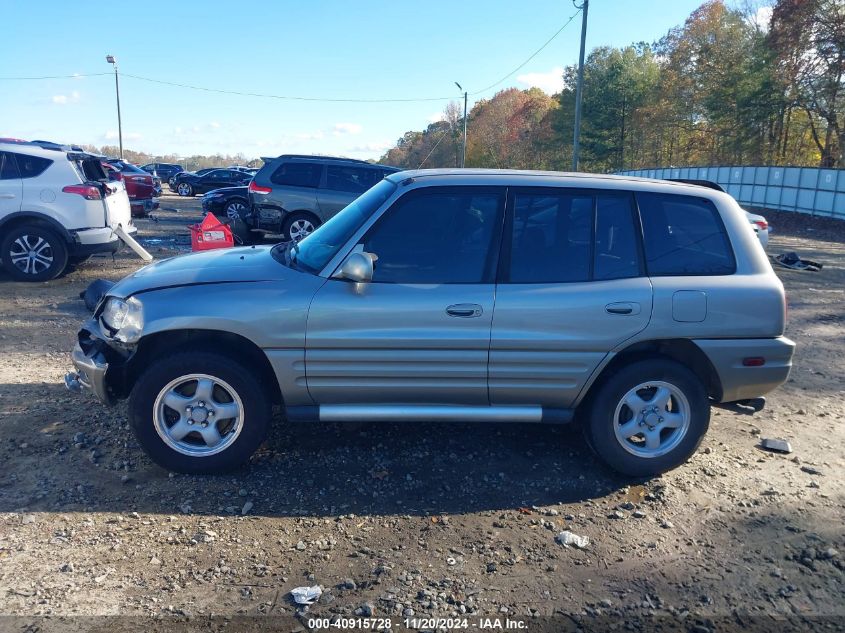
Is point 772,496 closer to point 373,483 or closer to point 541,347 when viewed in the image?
point 541,347

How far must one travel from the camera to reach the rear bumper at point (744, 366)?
4.20 metres

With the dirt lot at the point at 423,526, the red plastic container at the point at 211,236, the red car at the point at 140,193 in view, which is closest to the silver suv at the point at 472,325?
the dirt lot at the point at 423,526

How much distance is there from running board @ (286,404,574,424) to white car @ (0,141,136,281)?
7050 millimetres

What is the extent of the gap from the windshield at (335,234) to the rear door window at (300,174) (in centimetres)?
865

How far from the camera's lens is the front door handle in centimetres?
402

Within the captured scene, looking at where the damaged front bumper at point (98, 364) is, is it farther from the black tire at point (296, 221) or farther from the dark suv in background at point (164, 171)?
the dark suv in background at point (164, 171)

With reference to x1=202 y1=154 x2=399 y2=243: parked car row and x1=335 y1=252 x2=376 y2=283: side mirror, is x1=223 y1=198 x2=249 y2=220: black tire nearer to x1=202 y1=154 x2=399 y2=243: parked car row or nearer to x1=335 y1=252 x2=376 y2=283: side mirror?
x1=202 y1=154 x2=399 y2=243: parked car row

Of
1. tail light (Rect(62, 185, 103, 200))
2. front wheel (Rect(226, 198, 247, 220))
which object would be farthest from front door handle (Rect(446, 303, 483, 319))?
front wheel (Rect(226, 198, 247, 220))

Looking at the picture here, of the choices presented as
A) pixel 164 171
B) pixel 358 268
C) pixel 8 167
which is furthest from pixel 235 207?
pixel 164 171

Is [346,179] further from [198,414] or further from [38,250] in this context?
[198,414]

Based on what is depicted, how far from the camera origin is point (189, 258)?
4727mm

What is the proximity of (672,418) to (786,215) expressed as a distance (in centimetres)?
2698

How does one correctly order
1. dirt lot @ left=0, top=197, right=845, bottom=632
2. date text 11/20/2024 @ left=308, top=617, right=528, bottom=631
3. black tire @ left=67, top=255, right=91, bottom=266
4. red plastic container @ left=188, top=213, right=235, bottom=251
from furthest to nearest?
black tire @ left=67, top=255, right=91, bottom=266, red plastic container @ left=188, top=213, right=235, bottom=251, dirt lot @ left=0, top=197, right=845, bottom=632, date text 11/20/2024 @ left=308, top=617, right=528, bottom=631

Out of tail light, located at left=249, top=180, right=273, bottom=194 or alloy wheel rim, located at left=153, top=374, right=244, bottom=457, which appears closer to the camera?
alloy wheel rim, located at left=153, top=374, right=244, bottom=457
